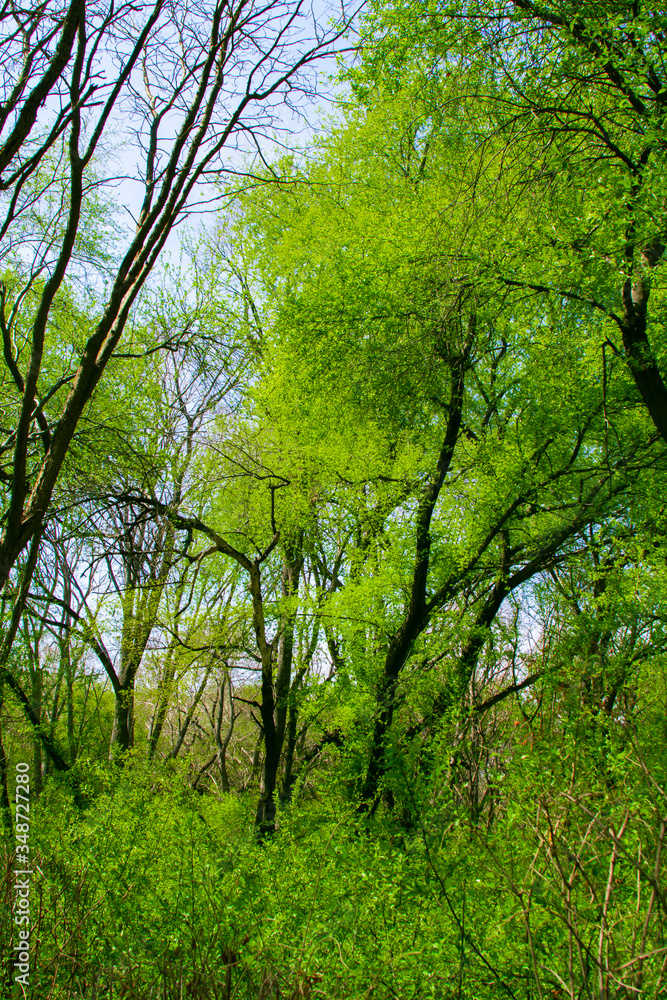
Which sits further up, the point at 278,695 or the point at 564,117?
the point at 564,117

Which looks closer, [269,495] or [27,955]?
[27,955]

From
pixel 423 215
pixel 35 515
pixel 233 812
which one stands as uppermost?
pixel 423 215

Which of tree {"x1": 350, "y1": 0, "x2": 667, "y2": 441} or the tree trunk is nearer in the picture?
tree {"x1": 350, "y1": 0, "x2": 667, "y2": 441}

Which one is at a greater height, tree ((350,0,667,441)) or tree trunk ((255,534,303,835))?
tree ((350,0,667,441))

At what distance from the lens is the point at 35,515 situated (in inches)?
90.1

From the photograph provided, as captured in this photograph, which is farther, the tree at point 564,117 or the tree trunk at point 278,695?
the tree trunk at point 278,695

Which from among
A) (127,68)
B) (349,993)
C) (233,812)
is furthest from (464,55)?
(233,812)

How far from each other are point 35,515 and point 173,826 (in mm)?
5473

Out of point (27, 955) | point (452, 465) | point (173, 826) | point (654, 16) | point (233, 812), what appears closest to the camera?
point (27, 955)

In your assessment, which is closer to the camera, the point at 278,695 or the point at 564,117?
the point at 564,117

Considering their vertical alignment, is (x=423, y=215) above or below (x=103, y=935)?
above

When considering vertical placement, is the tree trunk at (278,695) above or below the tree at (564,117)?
below

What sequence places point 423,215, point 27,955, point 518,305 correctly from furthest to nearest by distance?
point 423,215
point 518,305
point 27,955

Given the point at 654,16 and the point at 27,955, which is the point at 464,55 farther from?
the point at 27,955
